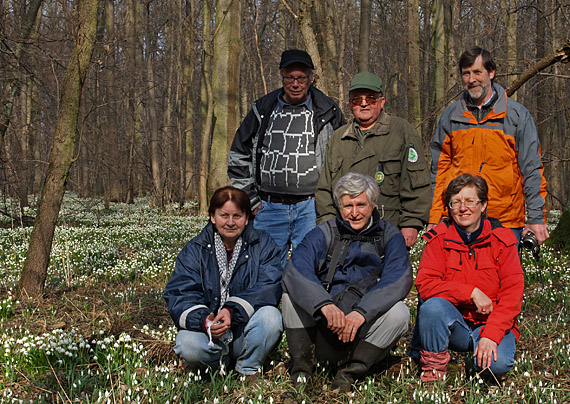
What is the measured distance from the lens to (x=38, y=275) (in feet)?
19.5

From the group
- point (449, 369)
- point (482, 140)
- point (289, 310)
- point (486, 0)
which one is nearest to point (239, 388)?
point (289, 310)

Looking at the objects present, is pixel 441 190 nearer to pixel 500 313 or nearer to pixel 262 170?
pixel 500 313

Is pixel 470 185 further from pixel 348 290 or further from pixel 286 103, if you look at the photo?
pixel 286 103

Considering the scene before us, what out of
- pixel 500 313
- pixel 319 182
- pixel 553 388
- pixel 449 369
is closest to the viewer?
pixel 553 388

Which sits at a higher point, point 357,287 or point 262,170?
point 262,170

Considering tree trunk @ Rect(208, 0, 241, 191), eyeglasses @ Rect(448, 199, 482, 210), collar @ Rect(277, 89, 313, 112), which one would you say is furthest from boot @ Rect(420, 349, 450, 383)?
tree trunk @ Rect(208, 0, 241, 191)

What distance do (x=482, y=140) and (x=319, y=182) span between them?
4.76 feet

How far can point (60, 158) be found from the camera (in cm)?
583

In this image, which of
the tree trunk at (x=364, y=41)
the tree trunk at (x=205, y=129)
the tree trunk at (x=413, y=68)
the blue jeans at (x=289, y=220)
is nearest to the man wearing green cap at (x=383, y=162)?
the blue jeans at (x=289, y=220)

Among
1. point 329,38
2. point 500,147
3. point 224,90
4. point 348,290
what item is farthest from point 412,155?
point 329,38

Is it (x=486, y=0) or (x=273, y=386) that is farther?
(x=486, y=0)

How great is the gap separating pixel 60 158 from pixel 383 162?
3.70 meters

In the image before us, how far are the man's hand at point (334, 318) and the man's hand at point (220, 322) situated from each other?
721mm

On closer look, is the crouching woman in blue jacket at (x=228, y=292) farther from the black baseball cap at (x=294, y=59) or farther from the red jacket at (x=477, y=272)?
the black baseball cap at (x=294, y=59)
